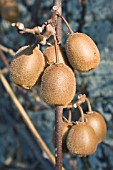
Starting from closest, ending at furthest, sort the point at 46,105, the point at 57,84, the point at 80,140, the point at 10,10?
the point at 57,84, the point at 80,140, the point at 46,105, the point at 10,10

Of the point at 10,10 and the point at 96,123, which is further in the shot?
the point at 10,10

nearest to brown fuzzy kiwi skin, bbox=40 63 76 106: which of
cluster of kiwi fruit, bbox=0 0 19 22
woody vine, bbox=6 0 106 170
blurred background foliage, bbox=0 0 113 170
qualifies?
woody vine, bbox=6 0 106 170

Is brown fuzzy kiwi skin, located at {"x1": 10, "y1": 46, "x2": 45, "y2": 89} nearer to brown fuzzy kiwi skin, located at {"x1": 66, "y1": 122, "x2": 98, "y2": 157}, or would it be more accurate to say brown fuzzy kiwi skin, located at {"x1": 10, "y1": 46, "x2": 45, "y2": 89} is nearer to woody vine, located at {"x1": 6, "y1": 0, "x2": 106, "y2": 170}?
woody vine, located at {"x1": 6, "y1": 0, "x2": 106, "y2": 170}

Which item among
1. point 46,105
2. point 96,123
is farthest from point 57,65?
point 46,105

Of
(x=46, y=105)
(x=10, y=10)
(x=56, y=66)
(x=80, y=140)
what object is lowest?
(x=80, y=140)

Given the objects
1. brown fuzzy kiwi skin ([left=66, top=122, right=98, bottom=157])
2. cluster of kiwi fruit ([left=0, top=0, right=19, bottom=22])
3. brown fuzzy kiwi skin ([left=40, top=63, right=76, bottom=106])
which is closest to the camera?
brown fuzzy kiwi skin ([left=40, top=63, right=76, bottom=106])

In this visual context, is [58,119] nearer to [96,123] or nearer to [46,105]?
[96,123]

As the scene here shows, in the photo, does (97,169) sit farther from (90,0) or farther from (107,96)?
(90,0)

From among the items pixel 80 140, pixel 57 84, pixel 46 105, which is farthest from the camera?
pixel 46 105
